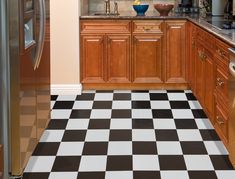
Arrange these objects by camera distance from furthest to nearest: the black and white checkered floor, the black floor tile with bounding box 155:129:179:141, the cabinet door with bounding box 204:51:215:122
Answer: the cabinet door with bounding box 204:51:215:122 < the black floor tile with bounding box 155:129:179:141 < the black and white checkered floor

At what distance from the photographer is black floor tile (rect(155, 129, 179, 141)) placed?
3.44m

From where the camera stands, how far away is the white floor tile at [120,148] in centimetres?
317

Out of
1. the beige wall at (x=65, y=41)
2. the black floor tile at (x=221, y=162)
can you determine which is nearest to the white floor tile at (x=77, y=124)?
the beige wall at (x=65, y=41)

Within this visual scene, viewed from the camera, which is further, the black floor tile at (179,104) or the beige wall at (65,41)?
the beige wall at (65,41)

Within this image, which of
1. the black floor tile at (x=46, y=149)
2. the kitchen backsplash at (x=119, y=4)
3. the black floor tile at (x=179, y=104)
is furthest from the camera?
the kitchen backsplash at (x=119, y=4)

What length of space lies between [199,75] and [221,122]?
113 centimetres

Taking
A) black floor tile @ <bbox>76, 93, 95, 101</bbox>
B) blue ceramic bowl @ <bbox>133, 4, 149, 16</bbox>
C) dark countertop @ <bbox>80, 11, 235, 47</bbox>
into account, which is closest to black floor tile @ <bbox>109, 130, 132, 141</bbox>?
dark countertop @ <bbox>80, 11, 235, 47</bbox>

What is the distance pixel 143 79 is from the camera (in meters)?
5.08

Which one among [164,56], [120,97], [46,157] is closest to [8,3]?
[46,157]

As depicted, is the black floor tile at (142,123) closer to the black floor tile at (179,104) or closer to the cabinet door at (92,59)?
the black floor tile at (179,104)

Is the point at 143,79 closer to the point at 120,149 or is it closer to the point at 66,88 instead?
the point at 66,88

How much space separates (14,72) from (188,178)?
122 cm

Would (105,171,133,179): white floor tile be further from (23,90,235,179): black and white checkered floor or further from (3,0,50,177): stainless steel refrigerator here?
(3,0,50,177): stainless steel refrigerator

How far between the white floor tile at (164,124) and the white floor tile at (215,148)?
47 centimetres
